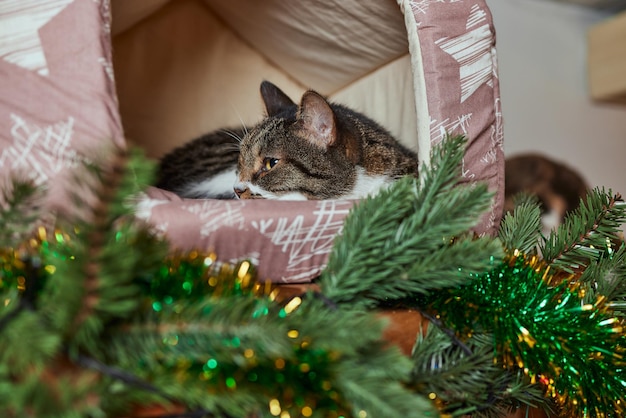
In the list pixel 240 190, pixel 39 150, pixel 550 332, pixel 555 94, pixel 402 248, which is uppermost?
pixel 39 150

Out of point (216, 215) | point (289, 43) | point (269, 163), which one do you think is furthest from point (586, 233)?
point (289, 43)

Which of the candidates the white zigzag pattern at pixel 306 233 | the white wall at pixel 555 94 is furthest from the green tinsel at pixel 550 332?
the white wall at pixel 555 94

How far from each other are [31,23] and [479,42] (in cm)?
54

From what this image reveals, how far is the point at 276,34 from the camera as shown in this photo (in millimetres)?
1248

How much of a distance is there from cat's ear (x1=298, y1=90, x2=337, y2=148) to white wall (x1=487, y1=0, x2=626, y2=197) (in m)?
1.36

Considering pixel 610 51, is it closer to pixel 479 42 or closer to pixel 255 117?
pixel 255 117

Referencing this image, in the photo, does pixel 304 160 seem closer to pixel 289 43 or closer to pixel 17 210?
Answer: pixel 289 43

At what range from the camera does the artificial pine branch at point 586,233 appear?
0.65 meters

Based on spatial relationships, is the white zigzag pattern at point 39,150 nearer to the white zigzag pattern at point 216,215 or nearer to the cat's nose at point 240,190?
the white zigzag pattern at point 216,215

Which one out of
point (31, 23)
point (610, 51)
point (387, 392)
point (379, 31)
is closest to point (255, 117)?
point (379, 31)

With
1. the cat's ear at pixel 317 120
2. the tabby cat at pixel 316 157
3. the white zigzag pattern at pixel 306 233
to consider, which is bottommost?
the tabby cat at pixel 316 157

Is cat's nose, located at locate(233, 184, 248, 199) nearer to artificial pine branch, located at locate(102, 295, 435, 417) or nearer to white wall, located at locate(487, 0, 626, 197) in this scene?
artificial pine branch, located at locate(102, 295, 435, 417)

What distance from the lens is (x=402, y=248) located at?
47cm

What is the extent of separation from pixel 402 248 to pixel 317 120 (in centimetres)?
50
